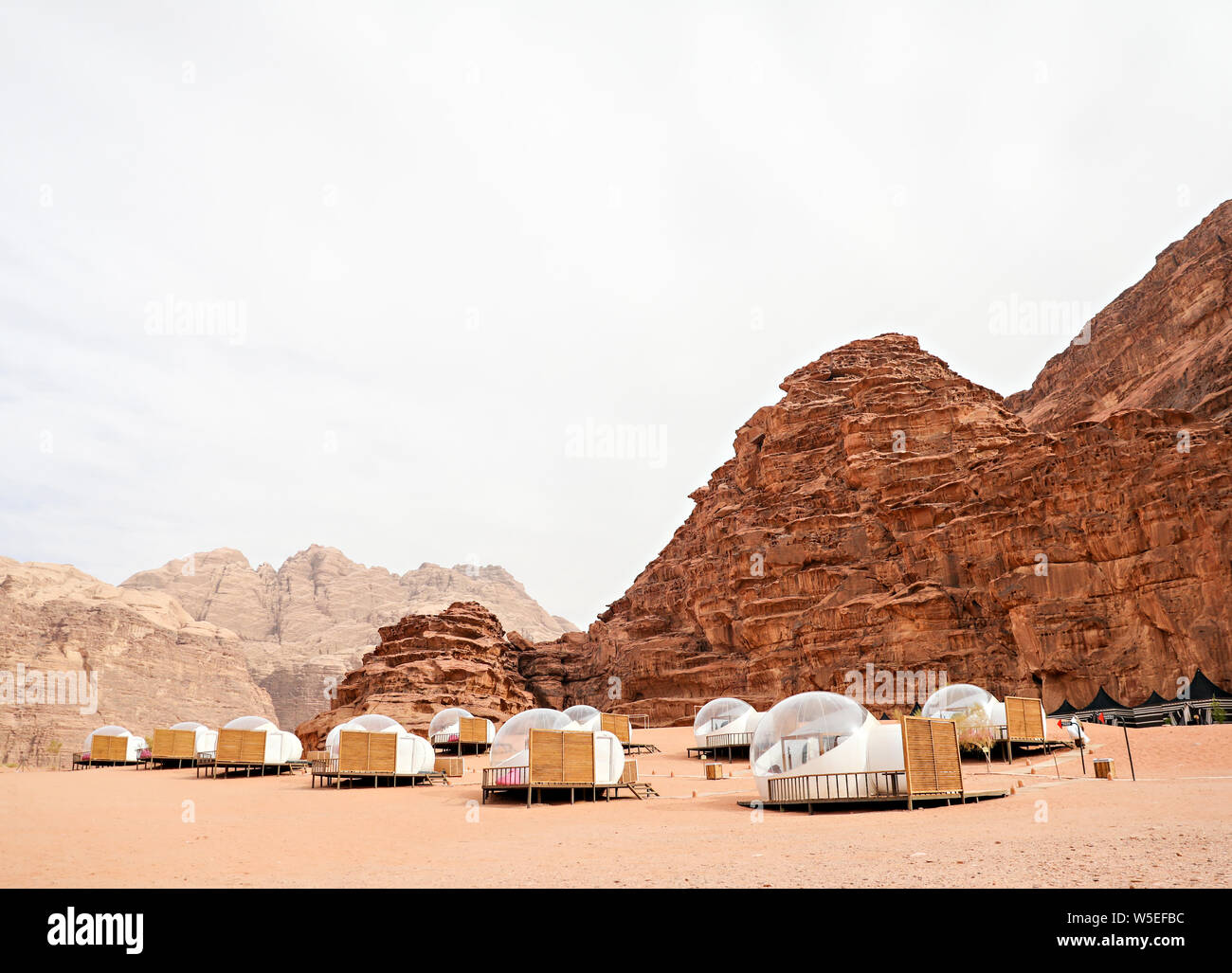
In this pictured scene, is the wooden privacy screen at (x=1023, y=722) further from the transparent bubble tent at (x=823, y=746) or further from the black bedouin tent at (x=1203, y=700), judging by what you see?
the black bedouin tent at (x=1203, y=700)

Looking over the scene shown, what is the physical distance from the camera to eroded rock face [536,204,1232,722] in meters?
47.7

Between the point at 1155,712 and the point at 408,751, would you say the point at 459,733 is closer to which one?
the point at 408,751

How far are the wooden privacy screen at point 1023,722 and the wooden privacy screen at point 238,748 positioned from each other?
30748 mm

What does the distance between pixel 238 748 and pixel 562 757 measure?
1992 centimetres

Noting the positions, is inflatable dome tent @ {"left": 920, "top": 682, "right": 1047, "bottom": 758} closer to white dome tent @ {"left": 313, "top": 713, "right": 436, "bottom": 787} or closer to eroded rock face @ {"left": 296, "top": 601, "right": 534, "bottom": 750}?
white dome tent @ {"left": 313, "top": 713, "right": 436, "bottom": 787}

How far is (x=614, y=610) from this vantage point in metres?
87.4

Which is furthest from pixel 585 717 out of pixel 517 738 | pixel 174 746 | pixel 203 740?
pixel 174 746

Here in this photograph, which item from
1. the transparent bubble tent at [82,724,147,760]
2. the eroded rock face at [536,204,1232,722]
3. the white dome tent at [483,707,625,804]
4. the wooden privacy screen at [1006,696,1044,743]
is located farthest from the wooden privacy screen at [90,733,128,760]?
the wooden privacy screen at [1006,696,1044,743]

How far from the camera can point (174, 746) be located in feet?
145

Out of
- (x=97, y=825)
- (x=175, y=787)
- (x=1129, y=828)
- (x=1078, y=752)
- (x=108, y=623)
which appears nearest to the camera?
(x=1129, y=828)

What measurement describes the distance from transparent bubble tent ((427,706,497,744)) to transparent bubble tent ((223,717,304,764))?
7708mm
